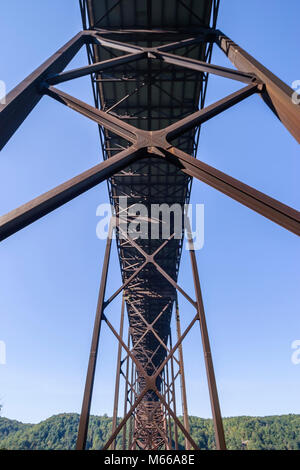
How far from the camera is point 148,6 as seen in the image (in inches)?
217

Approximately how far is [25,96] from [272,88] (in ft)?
10.9

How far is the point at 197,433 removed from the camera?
81.8 meters

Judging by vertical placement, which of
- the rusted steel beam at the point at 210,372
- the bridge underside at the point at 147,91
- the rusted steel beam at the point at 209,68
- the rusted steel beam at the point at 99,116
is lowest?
the rusted steel beam at the point at 210,372

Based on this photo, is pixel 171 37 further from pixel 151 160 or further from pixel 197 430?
pixel 197 430

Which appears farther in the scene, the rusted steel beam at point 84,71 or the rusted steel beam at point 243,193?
the rusted steel beam at point 84,71

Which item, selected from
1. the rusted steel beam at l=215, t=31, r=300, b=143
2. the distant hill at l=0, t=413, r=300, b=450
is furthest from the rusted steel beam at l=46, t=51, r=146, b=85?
the distant hill at l=0, t=413, r=300, b=450

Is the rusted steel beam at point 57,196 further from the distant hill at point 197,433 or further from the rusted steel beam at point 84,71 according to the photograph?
the distant hill at point 197,433

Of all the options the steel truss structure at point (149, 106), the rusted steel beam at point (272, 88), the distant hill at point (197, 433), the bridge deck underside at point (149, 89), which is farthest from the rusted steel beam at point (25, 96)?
the distant hill at point (197, 433)

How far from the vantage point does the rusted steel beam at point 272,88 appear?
2939mm

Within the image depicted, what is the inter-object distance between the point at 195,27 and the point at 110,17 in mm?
1892

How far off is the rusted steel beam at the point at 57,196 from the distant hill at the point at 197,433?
96163 mm

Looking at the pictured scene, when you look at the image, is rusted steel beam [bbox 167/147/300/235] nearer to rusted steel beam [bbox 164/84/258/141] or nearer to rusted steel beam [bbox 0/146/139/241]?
rusted steel beam [bbox 164/84/258/141]

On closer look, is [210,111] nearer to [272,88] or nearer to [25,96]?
[272,88]

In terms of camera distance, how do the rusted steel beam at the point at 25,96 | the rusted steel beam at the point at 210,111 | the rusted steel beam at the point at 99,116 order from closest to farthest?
the rusted steel beam at the point at 25,96, the rusted steel beam at the point at 99,116, the rusted steel beam at the point at 210,111
